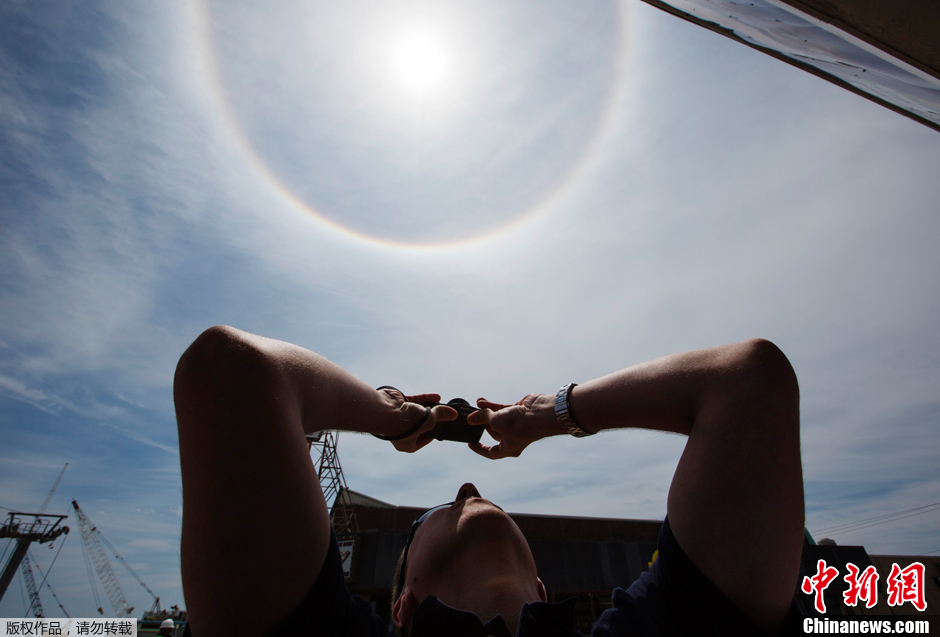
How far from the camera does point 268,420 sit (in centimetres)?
98

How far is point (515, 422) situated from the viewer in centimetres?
201

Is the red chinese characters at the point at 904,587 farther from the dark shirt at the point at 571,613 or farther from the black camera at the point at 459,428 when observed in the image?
the black camera at the point at 459,428

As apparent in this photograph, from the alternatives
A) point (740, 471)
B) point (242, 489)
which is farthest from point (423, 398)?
point (740, 471)

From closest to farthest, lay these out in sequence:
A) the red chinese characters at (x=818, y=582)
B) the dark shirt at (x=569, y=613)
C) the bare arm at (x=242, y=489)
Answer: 1. the bare arm at (x=242, y=489)
2. the dark shirt at (x=569, y=613)
3. the red chinese characters at (x=818, y=582)

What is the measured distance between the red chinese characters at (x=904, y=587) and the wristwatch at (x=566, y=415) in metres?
3.97

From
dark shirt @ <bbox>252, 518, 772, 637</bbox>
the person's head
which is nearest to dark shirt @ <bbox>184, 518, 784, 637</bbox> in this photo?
dark shirt @ <bbox>252, 518, 772, 637</bbox>

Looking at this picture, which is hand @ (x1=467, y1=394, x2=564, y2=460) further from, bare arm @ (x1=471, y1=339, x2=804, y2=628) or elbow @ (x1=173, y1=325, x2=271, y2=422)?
elbow @ (x1=173, y1=325, x2=271, y2=422)

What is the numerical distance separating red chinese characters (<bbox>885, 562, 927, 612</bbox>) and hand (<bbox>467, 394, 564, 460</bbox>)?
13.1ft

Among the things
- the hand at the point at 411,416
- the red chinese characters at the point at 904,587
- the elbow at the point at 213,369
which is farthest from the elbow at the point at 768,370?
the red chinese characters at the point at 904,587

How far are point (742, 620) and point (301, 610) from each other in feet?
3.96

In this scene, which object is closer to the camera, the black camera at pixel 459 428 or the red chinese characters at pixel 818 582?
the black camera at pixel 459 428

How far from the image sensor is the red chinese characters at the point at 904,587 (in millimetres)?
3527

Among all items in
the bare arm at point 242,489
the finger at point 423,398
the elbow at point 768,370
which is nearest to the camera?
the bare arm at point 242,489

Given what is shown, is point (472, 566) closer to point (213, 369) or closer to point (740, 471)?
point (740, 471)
